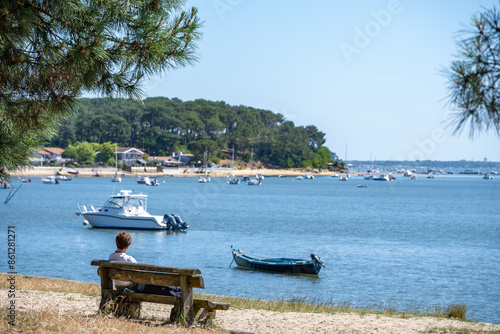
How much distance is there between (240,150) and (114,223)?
148059mm

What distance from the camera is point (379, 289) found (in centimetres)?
2169

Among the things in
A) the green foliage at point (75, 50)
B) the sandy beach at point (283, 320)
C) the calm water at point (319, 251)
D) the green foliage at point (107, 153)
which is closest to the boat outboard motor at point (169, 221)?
the calm water at point (319, 251)

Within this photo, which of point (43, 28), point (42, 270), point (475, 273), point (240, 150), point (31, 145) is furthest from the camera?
point (240, 150)

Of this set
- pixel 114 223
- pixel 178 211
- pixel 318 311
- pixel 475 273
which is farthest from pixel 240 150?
pixel 318 311

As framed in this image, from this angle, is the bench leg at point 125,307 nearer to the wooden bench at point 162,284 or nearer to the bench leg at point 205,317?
the wooden bench at point 162,284

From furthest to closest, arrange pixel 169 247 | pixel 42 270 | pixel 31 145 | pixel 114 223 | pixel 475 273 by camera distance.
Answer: pixel 114 223
pixel 169 247
pixel 475 273
pixel 42 270
pixel 31 145

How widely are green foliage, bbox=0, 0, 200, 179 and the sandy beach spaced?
9.98ft

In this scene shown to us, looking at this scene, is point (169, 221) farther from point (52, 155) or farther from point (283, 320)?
point (52, 155)

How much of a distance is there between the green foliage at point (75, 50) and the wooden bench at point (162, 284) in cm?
230

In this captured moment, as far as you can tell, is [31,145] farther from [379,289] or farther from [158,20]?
[379,289]

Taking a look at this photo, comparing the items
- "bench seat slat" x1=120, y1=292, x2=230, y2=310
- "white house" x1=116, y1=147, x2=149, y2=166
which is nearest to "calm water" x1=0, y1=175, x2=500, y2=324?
"bench seat slat" x1=120, y1=292, x2=230, y2=310

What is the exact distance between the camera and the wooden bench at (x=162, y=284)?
294 inches

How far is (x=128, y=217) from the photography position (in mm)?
39875

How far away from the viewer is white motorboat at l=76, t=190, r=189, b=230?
39.3 m
